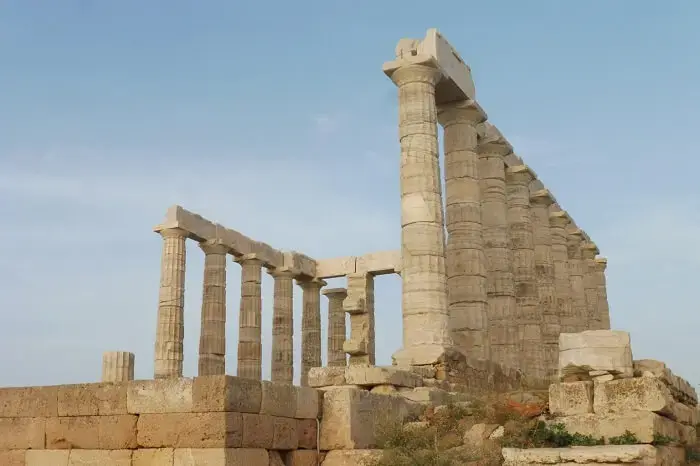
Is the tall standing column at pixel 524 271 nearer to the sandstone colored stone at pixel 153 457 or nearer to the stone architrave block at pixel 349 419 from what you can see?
the stone architrave block at pixel 349 419

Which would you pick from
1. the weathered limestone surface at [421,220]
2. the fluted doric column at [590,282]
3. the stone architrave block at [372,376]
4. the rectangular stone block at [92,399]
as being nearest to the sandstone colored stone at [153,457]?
the rectangular stone block at [92,399]

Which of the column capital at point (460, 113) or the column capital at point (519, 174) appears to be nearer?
the column capital at point (460, 113)

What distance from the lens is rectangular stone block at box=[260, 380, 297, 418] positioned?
10.6 metres

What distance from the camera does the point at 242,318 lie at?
112ft

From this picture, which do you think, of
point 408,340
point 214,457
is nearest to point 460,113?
point 408,340

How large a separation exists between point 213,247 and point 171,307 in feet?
12.2

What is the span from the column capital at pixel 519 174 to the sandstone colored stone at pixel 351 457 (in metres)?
19.4

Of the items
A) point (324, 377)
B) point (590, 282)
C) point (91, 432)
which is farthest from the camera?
point (590, 282)

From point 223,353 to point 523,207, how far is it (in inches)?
521

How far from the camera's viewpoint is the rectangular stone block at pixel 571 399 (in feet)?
39.2

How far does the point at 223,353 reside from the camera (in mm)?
32094

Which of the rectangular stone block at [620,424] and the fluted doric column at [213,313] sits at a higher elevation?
the fluted doric column at [213,313]

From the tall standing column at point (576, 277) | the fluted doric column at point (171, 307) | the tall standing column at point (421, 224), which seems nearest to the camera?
the tall standing column at point (421, 224)

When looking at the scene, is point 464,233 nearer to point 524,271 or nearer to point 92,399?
point 524,271
